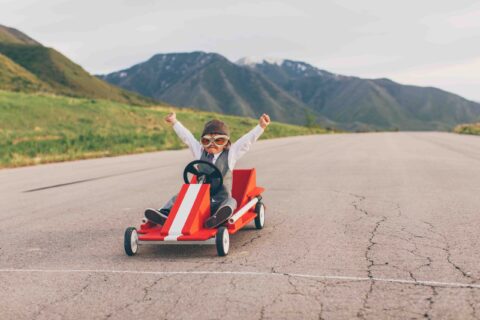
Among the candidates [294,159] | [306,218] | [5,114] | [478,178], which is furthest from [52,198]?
[5,114]

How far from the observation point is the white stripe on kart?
589cm

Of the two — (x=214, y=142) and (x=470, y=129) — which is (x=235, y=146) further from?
(x=470, y=129)

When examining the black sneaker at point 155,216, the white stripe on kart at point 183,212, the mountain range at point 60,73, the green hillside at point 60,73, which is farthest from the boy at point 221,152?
the green hillside at point 60,73

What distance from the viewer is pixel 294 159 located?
751 inches

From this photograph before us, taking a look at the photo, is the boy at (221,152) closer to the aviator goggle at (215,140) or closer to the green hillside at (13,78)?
the aviator goggle at (215,140)

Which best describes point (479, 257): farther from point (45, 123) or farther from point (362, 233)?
point (45, 123)

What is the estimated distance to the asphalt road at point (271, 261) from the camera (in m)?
4.27

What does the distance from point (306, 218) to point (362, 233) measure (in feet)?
3.96

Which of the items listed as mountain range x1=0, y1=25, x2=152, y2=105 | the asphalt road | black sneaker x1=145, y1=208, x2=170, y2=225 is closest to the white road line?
the asphalt road

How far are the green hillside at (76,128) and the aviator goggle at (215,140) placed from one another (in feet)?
48.1


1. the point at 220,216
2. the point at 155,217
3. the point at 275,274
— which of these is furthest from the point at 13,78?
the point at 275,274

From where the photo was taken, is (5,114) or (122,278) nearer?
(122,278)

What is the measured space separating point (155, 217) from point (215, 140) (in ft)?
3.77

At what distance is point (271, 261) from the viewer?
562 cm
